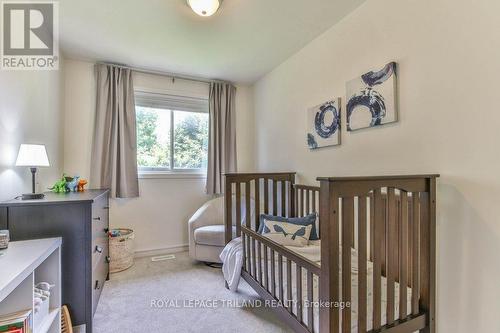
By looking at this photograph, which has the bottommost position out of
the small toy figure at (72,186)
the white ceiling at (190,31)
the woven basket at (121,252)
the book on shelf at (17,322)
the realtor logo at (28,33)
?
the woven basket at (121,252)

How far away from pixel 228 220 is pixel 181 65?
194 centimetres

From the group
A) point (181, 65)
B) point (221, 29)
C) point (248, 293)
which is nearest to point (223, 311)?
point (248, 293)

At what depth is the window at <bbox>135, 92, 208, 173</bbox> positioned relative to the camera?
3.19 m

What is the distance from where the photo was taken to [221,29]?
222 cm

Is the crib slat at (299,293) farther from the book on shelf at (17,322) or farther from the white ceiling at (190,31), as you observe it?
the white ceiling at (190,31)

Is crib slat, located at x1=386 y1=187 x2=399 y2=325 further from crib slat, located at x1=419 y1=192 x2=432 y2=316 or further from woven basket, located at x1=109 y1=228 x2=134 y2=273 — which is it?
woven basket, located at x1=109 y1=228 x2=134 y2=273

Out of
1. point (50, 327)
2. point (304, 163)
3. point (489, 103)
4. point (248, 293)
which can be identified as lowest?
point (248, 293)

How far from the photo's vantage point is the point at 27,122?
189 centimetres

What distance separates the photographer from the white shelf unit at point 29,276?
0.96 m

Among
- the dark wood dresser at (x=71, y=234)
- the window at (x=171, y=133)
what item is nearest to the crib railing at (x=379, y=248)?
the dark wood dresser at (x=71, y=234)

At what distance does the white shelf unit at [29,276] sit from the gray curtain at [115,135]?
155 cm

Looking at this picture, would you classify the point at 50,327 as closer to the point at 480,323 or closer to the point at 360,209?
the point at 360,209

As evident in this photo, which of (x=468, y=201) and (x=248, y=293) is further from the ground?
(x=468, y=201)

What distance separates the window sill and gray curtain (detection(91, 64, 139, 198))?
0.50 feet
